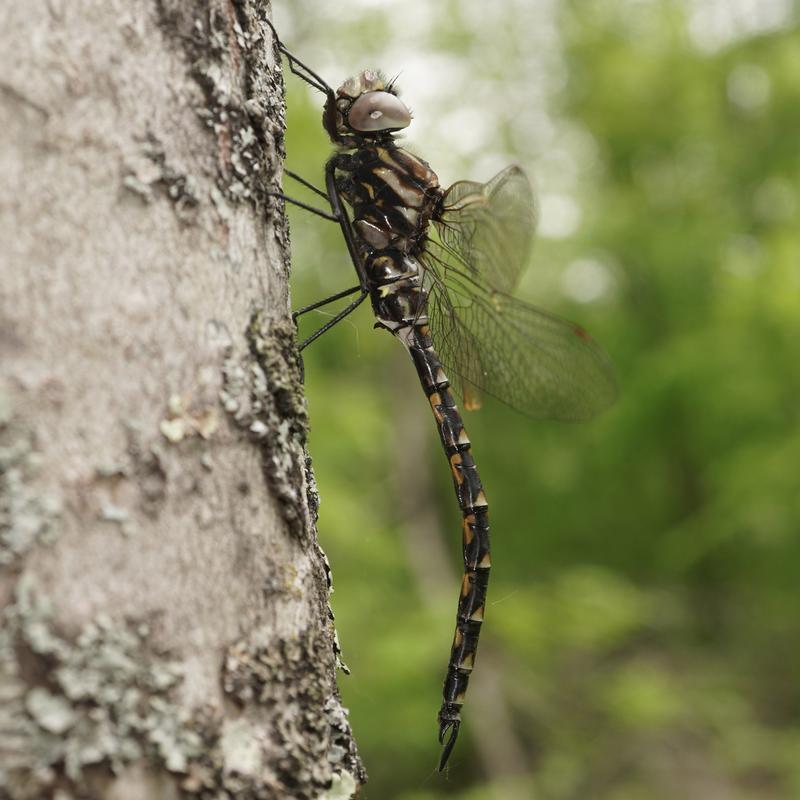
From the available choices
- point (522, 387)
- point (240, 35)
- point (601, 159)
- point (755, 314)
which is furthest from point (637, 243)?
point (240, 35)

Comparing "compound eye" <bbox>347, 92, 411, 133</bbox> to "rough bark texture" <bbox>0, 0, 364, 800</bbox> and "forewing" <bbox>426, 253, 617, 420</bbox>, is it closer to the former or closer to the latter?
"forewing" <bbox>426, 253, 617, 420</bbox>

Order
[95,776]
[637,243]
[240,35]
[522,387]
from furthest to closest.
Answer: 1. [637,243]
2. [522,387]
3. [240,35]
4. [95,776]

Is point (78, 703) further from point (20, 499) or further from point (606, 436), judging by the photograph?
point (606, 436)

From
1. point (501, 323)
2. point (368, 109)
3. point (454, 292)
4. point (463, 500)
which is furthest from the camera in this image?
point (501, 323)

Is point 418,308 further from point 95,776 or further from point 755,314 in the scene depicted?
point 755,314

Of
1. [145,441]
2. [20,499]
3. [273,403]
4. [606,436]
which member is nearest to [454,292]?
[273,403]

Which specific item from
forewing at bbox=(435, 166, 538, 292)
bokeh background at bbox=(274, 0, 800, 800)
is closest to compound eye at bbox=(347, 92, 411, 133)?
forewing at bbox=(435, 166, 538, 292)
